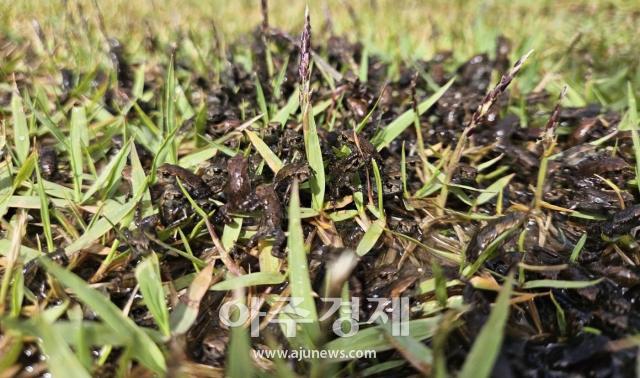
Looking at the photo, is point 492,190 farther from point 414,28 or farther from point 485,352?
point 414,28

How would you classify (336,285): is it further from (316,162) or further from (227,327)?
(316,162)

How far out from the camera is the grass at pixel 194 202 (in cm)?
107

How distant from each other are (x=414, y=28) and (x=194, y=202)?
2556 millimetres

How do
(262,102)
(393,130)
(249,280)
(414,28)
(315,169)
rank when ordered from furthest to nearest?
(414,28)
(262,102)
(393,130)
(315,169)
(249,280)

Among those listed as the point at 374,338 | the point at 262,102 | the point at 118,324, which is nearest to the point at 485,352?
the point at 374,338

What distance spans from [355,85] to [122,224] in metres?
1.02

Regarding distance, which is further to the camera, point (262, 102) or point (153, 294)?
point (262, 102)

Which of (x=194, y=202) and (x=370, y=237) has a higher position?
(x=194, y=202)

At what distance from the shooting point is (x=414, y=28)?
349 centimetres

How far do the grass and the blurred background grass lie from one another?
1.0 inches

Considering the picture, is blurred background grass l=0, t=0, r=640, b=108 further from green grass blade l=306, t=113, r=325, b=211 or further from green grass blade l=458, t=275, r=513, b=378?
green grass blade l=458, t=275, r=513, b=378

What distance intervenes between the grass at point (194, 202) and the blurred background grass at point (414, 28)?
2 centimetres

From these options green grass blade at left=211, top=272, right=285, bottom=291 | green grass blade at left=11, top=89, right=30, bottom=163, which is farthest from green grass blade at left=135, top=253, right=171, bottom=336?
green grass blade at left=11, top=89, right=30, bottom=163

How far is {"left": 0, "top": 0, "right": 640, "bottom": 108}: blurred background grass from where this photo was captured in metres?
2.58
